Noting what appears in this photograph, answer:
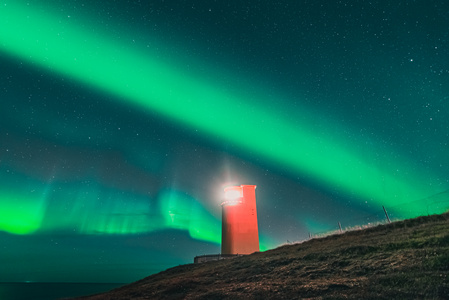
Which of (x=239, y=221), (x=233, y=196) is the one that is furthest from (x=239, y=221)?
(x=233, y=196)

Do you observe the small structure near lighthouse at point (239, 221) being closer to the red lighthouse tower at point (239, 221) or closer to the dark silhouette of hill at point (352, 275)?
the red lighthouse tower at point (239, 221)

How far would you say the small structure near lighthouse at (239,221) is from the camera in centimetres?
4156

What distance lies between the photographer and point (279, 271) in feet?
53.2

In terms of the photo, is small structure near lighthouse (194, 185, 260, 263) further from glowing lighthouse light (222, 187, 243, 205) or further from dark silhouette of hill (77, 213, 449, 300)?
dark silhouette of hill (77, 213, 449, 300)

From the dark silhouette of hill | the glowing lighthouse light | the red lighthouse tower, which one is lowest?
the dark silhouette of hill

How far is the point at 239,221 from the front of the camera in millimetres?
42906

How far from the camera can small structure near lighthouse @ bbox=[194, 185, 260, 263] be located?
1636 inches

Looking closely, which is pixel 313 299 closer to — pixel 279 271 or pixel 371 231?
pixel 279 271

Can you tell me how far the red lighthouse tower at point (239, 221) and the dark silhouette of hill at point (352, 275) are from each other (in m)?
21.8

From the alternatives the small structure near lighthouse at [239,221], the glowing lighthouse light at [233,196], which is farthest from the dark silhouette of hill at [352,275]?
the glowing lighthouse light at [233,196]

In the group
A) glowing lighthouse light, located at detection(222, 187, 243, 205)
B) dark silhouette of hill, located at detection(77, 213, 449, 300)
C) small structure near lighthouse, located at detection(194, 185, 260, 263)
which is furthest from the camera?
glowing lighthouse light, located at detection(222, 187, 243, 205)

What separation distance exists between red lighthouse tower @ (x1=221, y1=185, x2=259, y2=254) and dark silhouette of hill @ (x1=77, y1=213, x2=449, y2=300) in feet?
71.6

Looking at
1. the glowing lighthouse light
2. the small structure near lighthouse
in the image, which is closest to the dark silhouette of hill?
the small structure near lighthouse

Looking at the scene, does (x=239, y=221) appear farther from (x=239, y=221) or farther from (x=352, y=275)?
(x=352, y=275)
